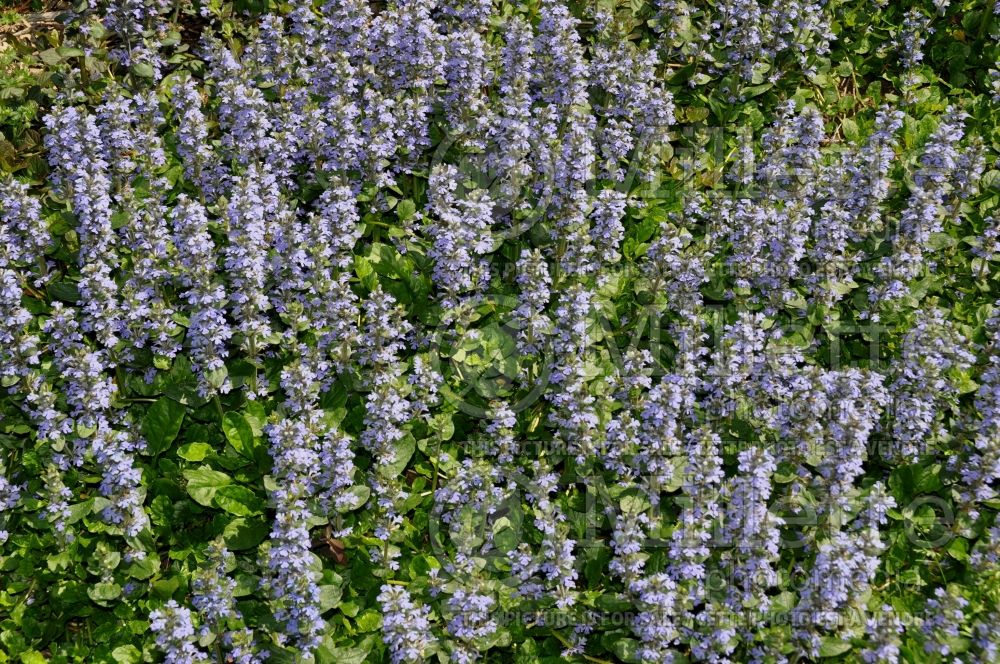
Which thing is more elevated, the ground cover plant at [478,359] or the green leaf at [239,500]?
the ground cover plant at [478,359]

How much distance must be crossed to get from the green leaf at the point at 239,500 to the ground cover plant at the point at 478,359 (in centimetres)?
4

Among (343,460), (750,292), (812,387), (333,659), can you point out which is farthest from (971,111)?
(333,659)

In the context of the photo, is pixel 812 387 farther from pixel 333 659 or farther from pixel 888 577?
pixel 333 659

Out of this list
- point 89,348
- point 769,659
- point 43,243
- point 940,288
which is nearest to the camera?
point 769,659

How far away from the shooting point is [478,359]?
9172 millimetres

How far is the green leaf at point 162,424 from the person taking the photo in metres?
8.95

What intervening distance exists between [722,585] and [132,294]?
5701mm

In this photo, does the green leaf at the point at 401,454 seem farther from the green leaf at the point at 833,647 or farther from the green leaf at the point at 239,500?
the green leaf at the point at 833,647

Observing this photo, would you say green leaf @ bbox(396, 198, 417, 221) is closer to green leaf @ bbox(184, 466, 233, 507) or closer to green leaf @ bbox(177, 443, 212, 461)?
green leaf @ bbox(177, 443, 212, 461)

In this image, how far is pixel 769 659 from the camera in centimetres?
737

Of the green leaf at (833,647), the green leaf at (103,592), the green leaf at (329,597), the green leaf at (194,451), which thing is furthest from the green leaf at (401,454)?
the green leaf at (833,647)

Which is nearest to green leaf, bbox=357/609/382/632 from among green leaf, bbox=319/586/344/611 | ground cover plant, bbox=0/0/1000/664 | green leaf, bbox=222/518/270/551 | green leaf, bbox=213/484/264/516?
ground cover plant, bbox=0/0/1000/664

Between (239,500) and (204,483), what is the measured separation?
344 millimetres

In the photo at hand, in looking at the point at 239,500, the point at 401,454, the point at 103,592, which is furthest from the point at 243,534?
the point at 401,454
